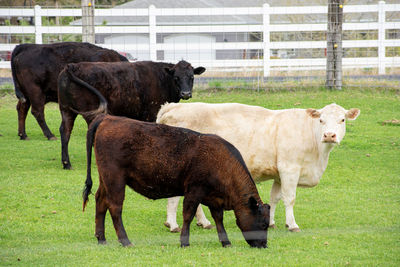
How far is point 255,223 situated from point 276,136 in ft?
5.39

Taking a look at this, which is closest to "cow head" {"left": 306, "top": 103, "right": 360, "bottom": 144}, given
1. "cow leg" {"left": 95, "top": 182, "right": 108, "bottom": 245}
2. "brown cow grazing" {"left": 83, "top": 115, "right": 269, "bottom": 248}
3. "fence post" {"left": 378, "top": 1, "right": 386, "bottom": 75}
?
"brown cow grazing" {"left": 83, "top": 115, "right": 269, "bottom": 248}

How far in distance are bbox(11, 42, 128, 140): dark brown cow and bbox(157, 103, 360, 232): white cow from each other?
4.65 metres

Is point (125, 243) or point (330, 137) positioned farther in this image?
point (330, 137)

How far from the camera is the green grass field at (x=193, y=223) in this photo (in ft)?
20.9

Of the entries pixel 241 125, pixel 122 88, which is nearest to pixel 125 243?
pixel 241 125

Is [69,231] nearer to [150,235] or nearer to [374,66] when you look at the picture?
[150,235]

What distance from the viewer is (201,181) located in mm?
6766

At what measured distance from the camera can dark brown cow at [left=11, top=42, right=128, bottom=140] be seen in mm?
12477

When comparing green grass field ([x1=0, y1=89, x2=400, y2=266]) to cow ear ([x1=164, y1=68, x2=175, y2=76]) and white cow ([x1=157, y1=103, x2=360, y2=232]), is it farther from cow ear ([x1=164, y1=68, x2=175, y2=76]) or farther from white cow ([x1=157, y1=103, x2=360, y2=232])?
cow ear ([x1=164, y1=68, x2=175, y2=76])

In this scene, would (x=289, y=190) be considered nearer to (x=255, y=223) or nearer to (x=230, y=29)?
(x=255, y=223)

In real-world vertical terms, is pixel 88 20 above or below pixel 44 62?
above

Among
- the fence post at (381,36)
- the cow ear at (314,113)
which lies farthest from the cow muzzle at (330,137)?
the fence post at (381,36)

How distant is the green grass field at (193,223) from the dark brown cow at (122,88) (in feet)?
3.74

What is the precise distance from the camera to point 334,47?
1805 centimetres
